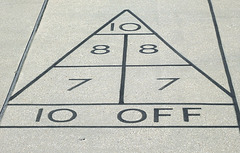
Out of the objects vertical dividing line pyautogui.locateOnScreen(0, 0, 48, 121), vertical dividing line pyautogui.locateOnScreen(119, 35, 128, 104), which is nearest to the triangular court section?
vertical dividing line pyautogui.locateOnScreen(119, 35, 128, 104)

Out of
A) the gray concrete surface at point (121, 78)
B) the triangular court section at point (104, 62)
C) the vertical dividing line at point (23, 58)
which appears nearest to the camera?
the gray concrete surface at point (121, 78)

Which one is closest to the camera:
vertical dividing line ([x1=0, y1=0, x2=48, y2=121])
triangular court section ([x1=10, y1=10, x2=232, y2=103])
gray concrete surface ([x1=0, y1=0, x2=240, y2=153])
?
gray concrete surface ([x1=0, y1=0, x2=240, y2=153])

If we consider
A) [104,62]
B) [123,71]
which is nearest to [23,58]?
[104,62]

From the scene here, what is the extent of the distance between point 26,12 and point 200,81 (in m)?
3.49

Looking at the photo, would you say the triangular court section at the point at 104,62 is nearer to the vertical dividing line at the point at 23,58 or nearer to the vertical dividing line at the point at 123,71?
the vertical dividing line at the point at 123,71

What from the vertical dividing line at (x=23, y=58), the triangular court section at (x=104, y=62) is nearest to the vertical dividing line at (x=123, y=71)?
the triangular court section at (x=104, y=62)

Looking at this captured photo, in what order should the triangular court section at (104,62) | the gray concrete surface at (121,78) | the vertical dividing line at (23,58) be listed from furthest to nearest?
1. the triangular court section at (104,62)
2. the vertical dividing line at (23,58)
3. the gray concrete surface at (121,78)

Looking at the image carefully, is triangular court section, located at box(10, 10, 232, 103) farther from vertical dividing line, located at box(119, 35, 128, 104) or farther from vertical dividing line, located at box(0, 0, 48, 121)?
vertical dividing line, located at box(0, 0, 48, 121)

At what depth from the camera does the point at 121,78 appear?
724 cm

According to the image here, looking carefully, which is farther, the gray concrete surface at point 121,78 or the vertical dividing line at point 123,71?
the vertical dividing line at point 123,71

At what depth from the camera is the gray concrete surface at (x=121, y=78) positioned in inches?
238

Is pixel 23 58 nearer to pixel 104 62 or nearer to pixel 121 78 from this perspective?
pixel 104 62

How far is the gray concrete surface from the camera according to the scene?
19.8ft

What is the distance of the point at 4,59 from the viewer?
7.87 meters
